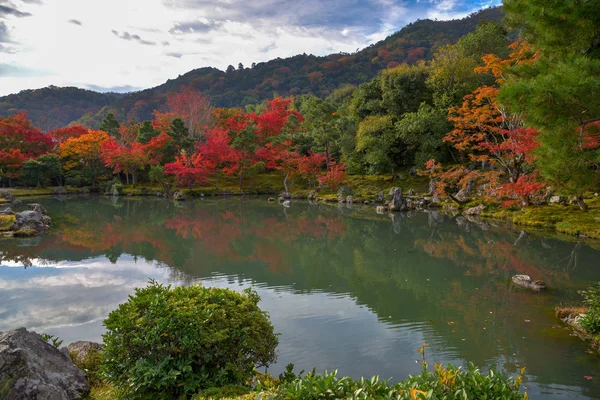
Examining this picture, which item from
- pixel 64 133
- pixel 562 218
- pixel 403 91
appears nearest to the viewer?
pixel 562 218

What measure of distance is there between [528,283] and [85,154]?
115ft

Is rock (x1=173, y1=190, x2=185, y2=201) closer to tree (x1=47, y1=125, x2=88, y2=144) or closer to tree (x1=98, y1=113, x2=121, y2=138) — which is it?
tree (x1=98, y1=113, x2=121, y2=138)

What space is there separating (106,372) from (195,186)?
30.7 metres

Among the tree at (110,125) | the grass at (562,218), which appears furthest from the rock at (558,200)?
the tree at (110,125)

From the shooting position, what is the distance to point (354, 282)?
29.9 ft

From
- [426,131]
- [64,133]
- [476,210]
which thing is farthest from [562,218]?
[64,133]

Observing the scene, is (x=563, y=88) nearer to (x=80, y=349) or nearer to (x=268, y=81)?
(x=80, y=349)

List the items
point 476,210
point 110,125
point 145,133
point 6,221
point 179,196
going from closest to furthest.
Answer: point 6,221 < point 476,210 < point 179,196 < point 145,133 < point 110,125

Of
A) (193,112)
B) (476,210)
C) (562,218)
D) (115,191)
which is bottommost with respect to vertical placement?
(476,210)

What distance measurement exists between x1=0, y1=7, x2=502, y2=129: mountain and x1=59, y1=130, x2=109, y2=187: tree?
1593 inches

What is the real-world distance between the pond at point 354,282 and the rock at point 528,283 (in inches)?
8.5

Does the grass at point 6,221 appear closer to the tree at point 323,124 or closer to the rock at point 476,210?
the tree at point 323,124

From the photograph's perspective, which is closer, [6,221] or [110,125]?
[6,221]

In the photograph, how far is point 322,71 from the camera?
78.9m
